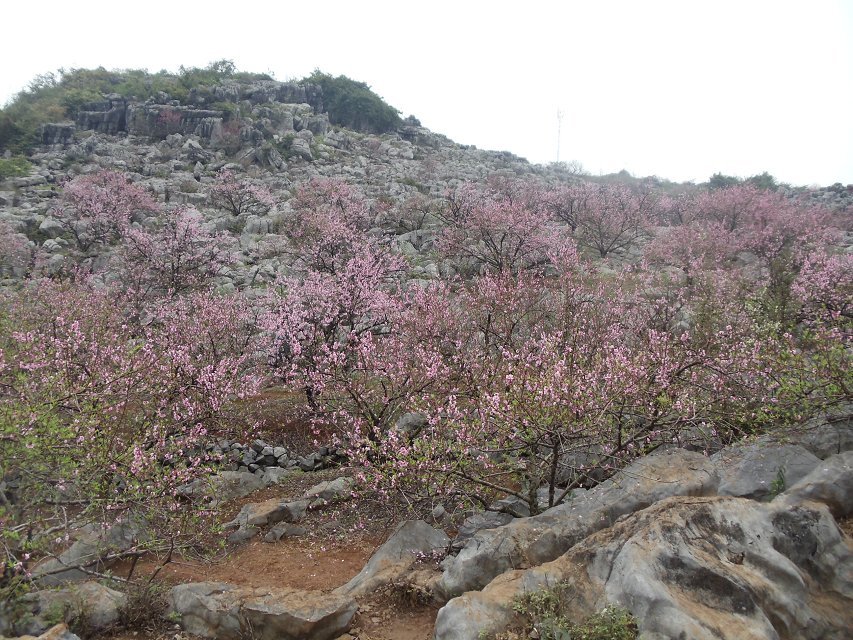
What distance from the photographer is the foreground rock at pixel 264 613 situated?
5.85m

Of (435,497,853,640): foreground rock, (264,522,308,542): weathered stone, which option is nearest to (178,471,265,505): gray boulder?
(264,522,308,542): weathered stone

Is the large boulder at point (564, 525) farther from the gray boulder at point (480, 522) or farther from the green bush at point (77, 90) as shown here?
the green bush at point (77, 90)

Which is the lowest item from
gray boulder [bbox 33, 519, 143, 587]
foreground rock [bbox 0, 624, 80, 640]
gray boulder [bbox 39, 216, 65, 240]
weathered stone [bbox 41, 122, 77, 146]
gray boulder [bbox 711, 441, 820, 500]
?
gray boulder [bbox 33, 519, 143, 587]

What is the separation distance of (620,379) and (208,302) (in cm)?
1389

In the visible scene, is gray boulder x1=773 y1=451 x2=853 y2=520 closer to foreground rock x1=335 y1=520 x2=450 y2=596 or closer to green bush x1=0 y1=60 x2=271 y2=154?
foreground rock x1=335 y1=520 x2=450 y2=596

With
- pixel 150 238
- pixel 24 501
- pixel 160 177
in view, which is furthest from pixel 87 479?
pixel 160 177

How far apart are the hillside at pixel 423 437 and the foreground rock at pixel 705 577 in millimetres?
24

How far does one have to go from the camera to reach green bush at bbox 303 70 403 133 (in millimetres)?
71500

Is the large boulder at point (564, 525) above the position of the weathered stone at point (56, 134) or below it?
below

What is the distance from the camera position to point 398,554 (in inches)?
293

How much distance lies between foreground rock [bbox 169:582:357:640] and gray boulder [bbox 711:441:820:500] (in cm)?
537

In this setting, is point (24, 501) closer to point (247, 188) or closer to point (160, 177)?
point (247, 188)

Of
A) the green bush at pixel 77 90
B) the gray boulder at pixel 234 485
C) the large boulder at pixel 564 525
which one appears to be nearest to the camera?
the large boulder at pixel 564 525

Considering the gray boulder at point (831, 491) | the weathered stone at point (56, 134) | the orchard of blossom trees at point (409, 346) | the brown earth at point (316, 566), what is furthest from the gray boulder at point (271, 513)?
the weathered stone at point (56, 134)
